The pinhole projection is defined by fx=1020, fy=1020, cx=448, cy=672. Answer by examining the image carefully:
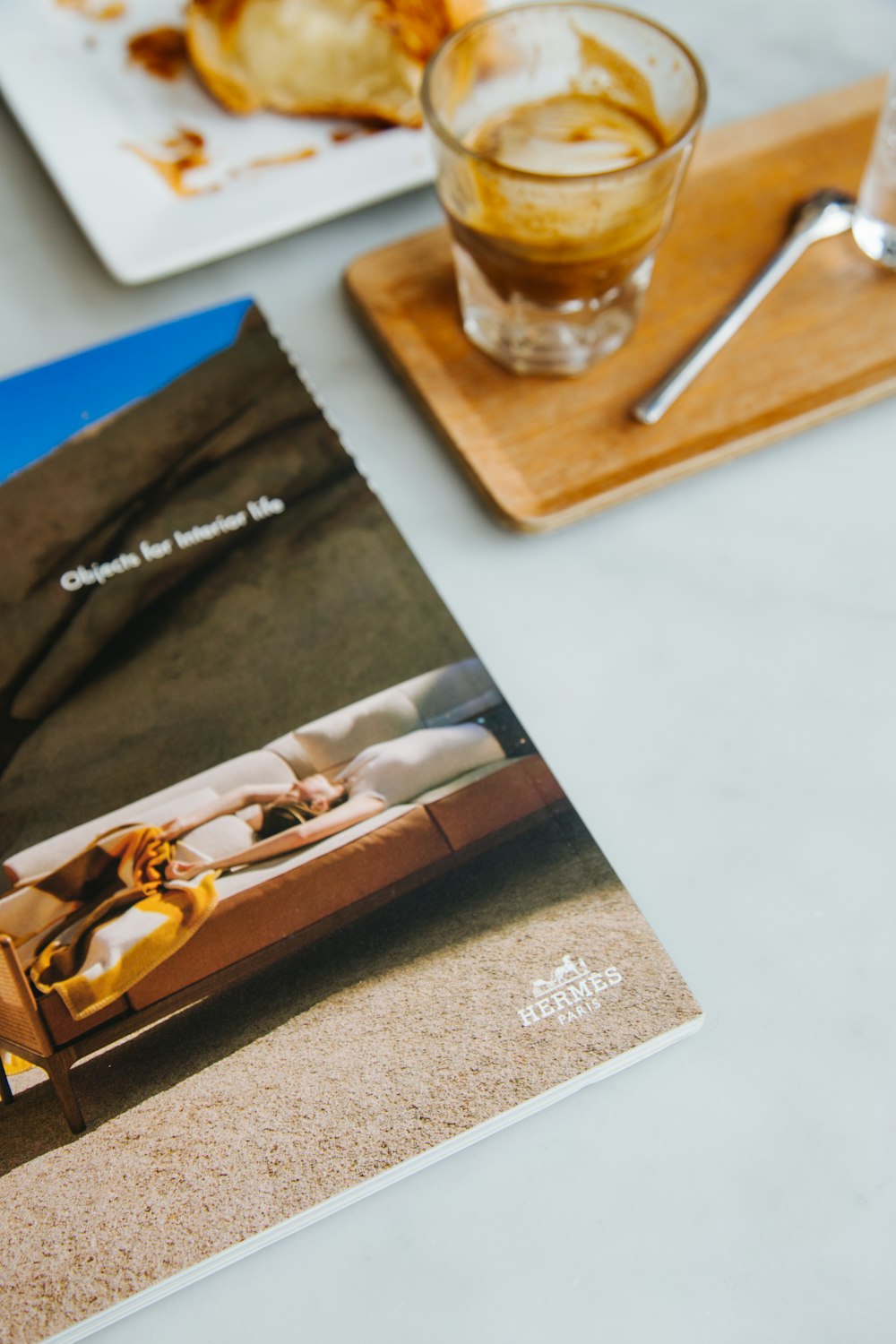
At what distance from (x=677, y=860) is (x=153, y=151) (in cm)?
50

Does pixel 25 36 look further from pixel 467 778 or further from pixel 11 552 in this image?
pixel 467 778

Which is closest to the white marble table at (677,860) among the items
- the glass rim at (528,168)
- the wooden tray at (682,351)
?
the wooden tray at (682,351)

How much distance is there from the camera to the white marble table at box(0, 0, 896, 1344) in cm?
31

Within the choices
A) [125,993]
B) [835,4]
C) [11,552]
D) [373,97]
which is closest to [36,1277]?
[125,993]

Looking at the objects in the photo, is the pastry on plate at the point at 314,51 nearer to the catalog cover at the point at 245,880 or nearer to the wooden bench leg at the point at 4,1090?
the catalog cover at the point at 245,880

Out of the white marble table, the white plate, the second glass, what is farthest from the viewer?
the white plate

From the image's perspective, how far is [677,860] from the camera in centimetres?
38

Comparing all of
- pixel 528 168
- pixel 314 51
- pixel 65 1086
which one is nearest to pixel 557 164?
pixel 528 168

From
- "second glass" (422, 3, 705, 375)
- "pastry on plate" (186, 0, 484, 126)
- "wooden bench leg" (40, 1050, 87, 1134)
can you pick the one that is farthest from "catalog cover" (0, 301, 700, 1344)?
"pastry on plate" (186, 0, 484, 126)

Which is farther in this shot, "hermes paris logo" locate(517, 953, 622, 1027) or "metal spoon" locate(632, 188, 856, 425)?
"metal spoon" locate(632, 188, 856, 425)

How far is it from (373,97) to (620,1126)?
57 cm

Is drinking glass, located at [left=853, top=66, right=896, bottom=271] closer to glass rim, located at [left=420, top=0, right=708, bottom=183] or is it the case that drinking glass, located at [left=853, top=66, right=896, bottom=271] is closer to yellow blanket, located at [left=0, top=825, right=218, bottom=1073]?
glass rim, located at [left=420, top=0, right=708, bottom=183]

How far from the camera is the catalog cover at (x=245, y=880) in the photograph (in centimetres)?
32

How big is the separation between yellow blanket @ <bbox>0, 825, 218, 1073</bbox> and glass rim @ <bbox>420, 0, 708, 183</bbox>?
0.98 feet
